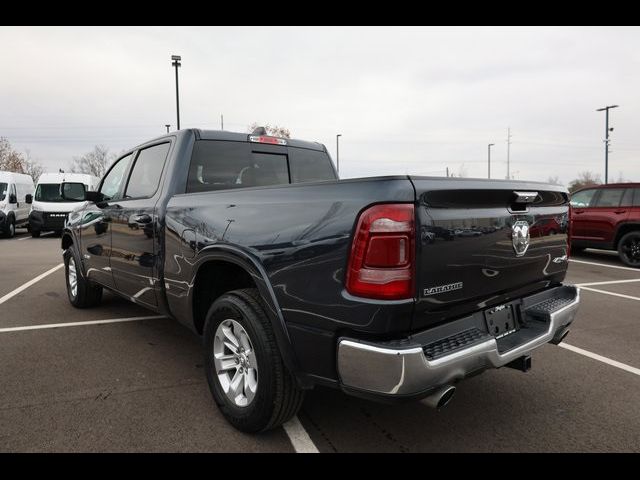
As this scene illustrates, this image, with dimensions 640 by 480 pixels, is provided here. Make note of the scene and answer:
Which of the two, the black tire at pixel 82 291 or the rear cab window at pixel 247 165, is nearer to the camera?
the rear cab window at pixel 247 165

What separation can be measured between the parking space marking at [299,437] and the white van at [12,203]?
657 inches

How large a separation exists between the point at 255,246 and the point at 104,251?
263cm

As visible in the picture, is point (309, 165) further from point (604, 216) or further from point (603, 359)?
point (604, 216)

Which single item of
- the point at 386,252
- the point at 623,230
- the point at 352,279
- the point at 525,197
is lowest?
the point at 623,230

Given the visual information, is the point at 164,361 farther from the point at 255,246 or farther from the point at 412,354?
the point at 412,354

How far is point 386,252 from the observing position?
6.58 ft

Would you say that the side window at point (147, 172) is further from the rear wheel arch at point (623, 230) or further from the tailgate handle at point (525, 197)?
the rear wheel arch at point (623, 230)

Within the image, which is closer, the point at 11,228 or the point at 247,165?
the point at 247,165

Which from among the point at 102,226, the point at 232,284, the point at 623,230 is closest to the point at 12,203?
the point at 102,226

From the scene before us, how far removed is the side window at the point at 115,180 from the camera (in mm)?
4566

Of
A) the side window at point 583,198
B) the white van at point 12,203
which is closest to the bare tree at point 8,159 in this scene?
the white van at point 12,203

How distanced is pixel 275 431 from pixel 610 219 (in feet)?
32.4

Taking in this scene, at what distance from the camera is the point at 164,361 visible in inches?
154
